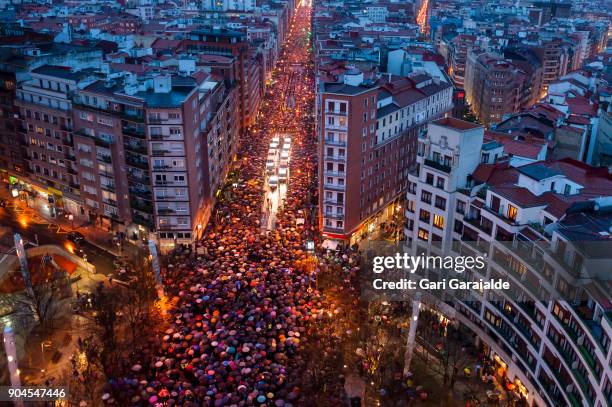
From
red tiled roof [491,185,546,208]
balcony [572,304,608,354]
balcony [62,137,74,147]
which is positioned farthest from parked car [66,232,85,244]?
balcony [572,304,608,354]

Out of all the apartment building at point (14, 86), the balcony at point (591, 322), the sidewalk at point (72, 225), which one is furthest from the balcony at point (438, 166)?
the apartment building at point (14, 86)

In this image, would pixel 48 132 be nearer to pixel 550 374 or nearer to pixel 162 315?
pixel 162 315

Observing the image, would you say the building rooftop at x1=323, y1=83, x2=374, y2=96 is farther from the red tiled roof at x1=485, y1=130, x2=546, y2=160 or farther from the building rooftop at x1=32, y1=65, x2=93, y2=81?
the building rooftop at x1=32, y1=65, x2=93, y2=81

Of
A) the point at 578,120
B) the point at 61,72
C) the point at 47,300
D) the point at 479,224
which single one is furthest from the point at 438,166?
the point at 61,72

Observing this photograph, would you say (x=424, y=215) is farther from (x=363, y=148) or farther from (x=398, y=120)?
Answer: (x=398, y=120)

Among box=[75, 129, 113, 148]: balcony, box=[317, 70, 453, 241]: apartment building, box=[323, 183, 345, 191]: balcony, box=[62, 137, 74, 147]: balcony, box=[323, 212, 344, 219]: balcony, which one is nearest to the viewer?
box=[317, 70, 453, 241]: apartment building
